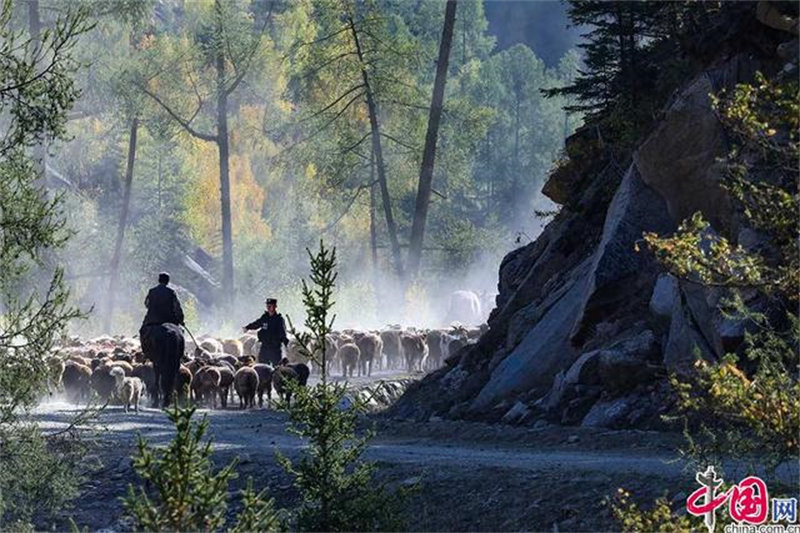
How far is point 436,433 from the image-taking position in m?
19.6

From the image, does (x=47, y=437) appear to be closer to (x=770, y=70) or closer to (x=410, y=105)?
(x=770, y=70)

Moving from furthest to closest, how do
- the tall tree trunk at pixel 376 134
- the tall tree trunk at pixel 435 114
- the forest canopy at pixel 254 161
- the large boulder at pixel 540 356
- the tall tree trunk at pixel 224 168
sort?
the tall tree trunk at pixel 224 168, the forest canopy at pixel 254 161, the tall tree trunk at pixel 376 134, the tall tree trunk at pixel 435 114, the large boulder at pixel 540 356

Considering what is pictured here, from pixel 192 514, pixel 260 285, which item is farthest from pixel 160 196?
pixel 192 514

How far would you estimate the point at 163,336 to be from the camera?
933 inches

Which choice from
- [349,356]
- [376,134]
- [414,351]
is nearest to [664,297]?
[349,356]

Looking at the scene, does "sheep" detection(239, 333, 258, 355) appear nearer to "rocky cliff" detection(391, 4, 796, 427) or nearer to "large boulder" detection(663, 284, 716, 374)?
"rocky cliff" detection(391, 4, 796, 427)

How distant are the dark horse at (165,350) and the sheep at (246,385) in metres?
1.85

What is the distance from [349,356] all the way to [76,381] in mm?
9629

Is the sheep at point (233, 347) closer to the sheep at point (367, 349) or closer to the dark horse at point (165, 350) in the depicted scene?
the sheep at point (367, 349)

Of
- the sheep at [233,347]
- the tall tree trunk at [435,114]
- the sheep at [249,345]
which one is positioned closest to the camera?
the sheep at [233,347]

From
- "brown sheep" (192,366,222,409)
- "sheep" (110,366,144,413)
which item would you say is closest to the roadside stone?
"sheep" (110,366,144,413)

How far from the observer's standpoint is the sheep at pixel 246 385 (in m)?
25.6

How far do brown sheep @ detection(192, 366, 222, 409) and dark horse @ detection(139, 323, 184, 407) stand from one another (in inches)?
77.9

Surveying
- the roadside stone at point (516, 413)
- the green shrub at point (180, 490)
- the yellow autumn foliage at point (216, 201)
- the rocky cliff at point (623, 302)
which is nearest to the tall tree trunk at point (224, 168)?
the yellow autumn foliage at point (216, 201)
